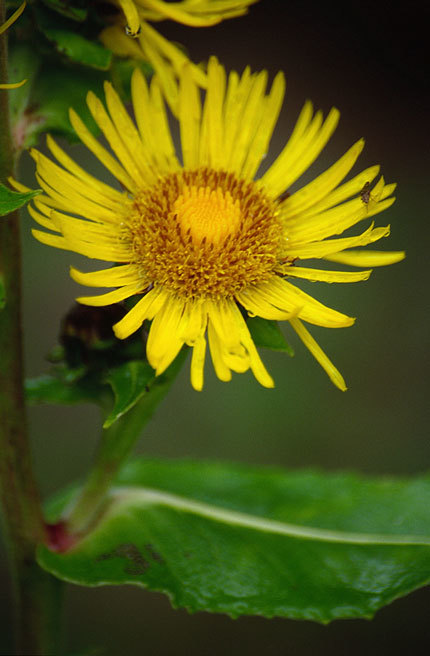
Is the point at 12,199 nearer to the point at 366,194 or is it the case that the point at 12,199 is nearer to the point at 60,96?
the point at 60,96

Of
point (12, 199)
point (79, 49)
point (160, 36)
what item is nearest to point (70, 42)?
point (79, 49)

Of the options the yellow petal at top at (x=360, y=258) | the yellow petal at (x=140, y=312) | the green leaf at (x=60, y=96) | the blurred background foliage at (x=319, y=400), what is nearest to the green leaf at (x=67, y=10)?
the green leaf at (x=60, y=96)

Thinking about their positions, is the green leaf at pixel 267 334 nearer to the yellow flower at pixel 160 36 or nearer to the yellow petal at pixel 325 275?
the yellow petal at pixel 325 275

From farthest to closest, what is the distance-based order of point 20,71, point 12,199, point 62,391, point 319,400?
point 319,400 → point 62,391 → point 20,71 → point 12,199

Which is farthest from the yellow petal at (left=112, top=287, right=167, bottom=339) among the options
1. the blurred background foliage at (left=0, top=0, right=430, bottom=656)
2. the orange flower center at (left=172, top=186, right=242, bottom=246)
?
the blurred background foliage at (left=0, top=0, right=430, bottom=656)

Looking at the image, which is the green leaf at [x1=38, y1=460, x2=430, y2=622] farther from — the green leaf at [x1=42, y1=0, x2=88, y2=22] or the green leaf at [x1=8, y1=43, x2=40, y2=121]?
the green leaf at [x1=42, y1=0, x2=88, y2=22]

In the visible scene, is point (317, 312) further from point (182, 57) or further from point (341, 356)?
point (341, 356)
